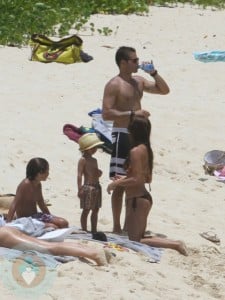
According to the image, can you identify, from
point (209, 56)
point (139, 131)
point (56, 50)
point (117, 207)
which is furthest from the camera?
point (209, 56)

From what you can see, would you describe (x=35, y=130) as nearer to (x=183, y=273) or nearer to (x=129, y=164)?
(x=129, y=164)

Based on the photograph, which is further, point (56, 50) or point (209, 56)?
point (209, 56)

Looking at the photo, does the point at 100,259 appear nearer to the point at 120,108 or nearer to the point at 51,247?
the point at 51,247

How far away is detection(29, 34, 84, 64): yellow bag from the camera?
468 inches

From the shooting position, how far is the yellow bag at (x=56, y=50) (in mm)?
11875

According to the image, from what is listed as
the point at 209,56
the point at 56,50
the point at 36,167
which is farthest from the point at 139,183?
the point at 209,56

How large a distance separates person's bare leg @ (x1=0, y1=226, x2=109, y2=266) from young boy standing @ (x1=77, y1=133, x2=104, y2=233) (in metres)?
0.87

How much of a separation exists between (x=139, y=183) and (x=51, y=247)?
3.46 feet

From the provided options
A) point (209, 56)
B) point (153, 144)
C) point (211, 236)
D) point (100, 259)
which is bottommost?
point (211, 236)

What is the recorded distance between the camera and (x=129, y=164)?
20.5ft

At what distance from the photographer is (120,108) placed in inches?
264

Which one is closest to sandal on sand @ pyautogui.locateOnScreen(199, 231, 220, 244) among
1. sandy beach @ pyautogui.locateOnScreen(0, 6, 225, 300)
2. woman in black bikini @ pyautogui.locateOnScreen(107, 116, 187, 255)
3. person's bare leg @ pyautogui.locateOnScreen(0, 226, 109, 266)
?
sandy beach @ pyautogui.locateOnScreen(0, 6, 225, 300)

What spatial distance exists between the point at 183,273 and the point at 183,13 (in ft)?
39.2

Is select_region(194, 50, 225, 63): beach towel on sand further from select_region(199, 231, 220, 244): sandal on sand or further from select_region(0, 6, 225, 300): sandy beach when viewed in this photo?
select_region(199, 231, 220, 244): sandal on sand
